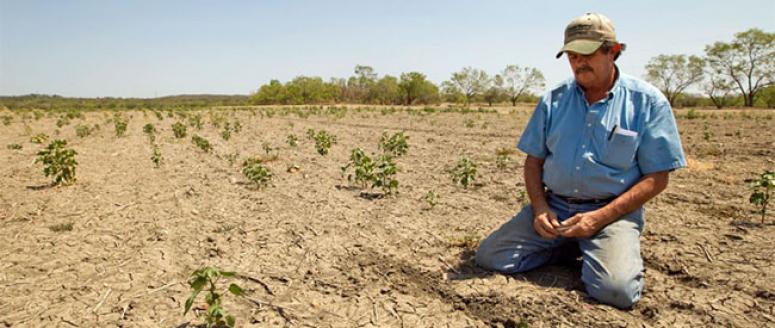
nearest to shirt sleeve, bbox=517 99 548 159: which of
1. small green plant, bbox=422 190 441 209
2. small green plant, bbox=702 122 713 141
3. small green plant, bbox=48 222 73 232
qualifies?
small green plant, bbox=422 190 441 209

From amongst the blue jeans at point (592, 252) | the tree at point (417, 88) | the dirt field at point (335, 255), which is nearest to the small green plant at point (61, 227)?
the dirt field at point (335, 255)

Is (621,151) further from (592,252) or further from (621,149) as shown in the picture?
(592,252)

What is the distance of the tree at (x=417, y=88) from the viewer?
2680 inches

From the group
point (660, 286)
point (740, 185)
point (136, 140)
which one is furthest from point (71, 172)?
point (740, 185)

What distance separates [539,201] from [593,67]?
3.05ft

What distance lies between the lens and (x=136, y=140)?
12.1m

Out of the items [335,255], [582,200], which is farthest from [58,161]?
[582,200]

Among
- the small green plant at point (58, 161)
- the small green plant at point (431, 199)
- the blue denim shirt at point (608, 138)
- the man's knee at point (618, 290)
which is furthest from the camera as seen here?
the small green plant at point (58, 161)

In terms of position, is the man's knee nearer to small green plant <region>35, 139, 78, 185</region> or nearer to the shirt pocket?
the shirt pocket

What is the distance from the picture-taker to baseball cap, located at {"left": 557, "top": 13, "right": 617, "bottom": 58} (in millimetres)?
2693

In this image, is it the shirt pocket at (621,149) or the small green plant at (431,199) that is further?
the small green plant at (431,199)

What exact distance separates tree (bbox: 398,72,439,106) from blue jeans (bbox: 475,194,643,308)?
65694 mm

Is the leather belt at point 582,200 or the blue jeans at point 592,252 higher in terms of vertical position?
the leather belt at point 582,200

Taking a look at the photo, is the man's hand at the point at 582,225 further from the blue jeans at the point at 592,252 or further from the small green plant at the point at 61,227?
the small green plant at the point at 61,227
